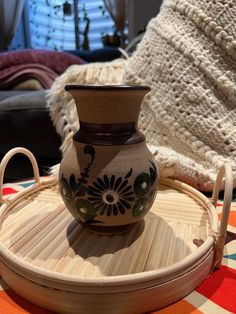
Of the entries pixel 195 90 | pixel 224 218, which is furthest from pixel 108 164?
pixel 195 90

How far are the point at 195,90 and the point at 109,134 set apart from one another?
0.38 metres

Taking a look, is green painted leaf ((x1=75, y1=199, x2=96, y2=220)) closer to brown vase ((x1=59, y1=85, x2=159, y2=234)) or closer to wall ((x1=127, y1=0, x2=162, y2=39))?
brown vase ((x1=59, y1=85, x2=159, y2=234))

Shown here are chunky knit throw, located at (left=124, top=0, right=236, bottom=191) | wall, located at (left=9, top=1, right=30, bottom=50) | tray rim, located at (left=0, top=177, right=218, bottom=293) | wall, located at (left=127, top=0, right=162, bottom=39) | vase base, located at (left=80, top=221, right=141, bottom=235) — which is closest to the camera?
tray rim, located at (left=0, top=177, right=218, bottom=293)

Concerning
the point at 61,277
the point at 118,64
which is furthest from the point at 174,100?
the point at 61,277

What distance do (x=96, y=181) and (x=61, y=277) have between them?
0.41 ft

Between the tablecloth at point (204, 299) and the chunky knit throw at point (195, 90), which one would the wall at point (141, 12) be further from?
the tablecloth at point (204, 299)

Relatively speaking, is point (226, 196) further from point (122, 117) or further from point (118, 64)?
point (118, 64)

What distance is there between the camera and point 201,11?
72cm

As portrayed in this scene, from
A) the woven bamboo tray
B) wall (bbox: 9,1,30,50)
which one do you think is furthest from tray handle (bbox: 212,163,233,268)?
wall (bbox: 9,1,30,50)

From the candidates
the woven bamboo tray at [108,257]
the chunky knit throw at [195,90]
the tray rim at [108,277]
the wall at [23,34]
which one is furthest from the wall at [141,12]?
the tray rim at [108,277]

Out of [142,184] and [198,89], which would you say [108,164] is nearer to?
[142,184]

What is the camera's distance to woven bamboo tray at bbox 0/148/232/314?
35cm

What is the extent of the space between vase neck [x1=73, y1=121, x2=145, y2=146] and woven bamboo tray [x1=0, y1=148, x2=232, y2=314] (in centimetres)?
14

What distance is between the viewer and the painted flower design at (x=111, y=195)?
415 millimetres
